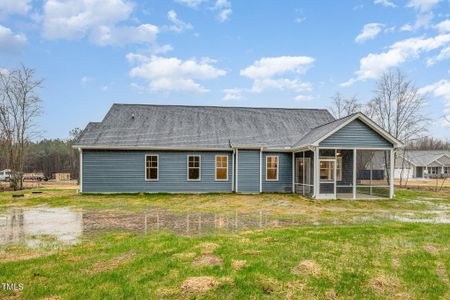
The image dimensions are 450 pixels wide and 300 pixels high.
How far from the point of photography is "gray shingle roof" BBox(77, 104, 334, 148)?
62.0 ft

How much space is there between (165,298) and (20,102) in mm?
28550

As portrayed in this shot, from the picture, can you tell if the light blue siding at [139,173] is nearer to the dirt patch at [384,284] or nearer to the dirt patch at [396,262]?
the dirt patch at [396,262]

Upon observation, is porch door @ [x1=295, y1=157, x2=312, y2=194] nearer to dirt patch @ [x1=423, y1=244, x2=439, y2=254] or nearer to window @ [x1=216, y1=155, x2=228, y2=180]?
window @ [x1=216, y1=155, x2=228, y2=180]

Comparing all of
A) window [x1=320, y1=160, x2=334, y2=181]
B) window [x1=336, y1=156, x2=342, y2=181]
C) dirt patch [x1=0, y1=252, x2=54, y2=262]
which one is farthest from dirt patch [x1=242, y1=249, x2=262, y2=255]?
window [x1=336, y1=156, x2=342, y2=181]

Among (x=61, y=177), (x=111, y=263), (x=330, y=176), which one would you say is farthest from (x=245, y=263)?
(x=61, y=177)

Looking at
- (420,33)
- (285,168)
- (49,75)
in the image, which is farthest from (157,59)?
(420,33)

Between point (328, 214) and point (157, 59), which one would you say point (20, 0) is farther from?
point (328, 214)

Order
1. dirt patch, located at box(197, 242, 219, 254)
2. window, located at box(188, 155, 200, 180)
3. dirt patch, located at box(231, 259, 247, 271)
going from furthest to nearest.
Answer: window, located at box(188, 155, 200, 180) < dirt patch, located at box(197, 242, 219, 254) < dirt patch, located at box(231, 259, 247, 271)

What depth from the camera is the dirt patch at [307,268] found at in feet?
17.1

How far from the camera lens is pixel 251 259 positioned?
5.78m

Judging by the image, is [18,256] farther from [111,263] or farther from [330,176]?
[330,176]

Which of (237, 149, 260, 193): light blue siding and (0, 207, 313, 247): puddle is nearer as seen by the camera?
(0, 207, 313, 247): puddle

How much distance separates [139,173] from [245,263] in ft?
45.9

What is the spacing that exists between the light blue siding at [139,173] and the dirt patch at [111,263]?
12425mm
